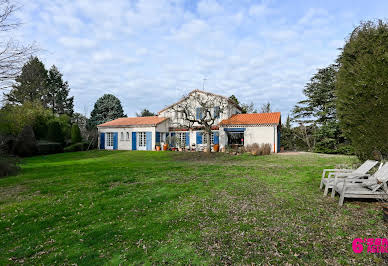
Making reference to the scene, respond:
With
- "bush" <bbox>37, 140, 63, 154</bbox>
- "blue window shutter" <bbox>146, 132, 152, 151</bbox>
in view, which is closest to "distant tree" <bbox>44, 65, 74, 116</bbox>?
"bush" <bbox>37, 140, 63, 154</bbox>

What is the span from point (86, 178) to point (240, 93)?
104 ft

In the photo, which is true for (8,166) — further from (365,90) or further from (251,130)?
(251,130)

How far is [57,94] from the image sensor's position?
141 feet

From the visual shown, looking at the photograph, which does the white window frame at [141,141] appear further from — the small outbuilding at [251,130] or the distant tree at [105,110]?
the distant tree at [105,110]

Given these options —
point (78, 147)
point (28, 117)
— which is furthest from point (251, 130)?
point (28, 117)

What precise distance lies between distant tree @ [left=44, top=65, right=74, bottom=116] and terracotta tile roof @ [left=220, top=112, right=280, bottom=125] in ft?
Answer: 118

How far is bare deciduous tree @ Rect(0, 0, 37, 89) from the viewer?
5.46 meters

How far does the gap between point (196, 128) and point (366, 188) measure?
1922cm

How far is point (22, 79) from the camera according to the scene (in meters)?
6.14

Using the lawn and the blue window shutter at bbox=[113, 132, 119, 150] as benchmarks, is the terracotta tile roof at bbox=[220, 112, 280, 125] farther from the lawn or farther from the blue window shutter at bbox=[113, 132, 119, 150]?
the lawn

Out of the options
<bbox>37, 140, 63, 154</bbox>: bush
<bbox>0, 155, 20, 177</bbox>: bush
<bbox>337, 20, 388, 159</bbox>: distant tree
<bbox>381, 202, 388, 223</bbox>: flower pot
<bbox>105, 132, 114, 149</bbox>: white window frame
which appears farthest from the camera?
<bbox>105, 132, 114, 149</bbox>: white window frame

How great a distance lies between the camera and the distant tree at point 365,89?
6.57 meters

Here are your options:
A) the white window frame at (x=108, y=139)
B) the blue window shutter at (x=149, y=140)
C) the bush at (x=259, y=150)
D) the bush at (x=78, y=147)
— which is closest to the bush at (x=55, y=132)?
the bush at (x=78, y=147)

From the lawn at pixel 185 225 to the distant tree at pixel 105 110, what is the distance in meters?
35.6
